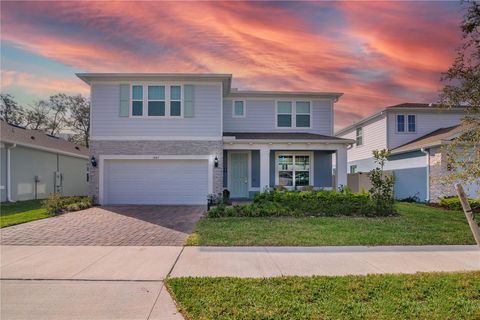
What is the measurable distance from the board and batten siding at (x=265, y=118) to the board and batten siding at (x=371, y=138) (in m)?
5.20

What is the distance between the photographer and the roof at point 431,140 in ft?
50.2

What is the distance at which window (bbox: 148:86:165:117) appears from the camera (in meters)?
14.3

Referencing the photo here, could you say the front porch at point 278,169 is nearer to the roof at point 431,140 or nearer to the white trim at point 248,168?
the white trim at point 248,168

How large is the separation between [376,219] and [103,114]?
478 inches

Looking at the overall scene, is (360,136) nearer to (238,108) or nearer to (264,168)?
(238,108)

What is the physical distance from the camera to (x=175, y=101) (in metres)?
14.3

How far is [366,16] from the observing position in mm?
9164

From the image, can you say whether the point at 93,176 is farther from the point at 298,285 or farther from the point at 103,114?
the point at 298,285

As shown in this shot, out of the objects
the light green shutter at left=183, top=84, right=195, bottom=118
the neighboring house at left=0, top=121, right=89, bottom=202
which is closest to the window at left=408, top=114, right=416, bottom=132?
the light green shutter at left=183, top=84, right=195, bottom=118

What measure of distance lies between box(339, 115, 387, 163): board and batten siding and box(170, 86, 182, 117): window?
13.1 m

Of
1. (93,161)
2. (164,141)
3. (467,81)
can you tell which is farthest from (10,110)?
(467,81)

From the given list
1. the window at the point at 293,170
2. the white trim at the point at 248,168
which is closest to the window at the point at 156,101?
the white trim at the point at 248,168

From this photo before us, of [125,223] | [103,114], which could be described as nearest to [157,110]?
[103,114]

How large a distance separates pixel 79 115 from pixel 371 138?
3119 centimetres
